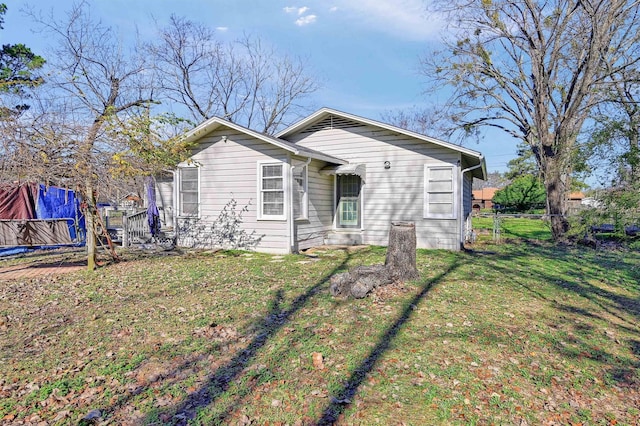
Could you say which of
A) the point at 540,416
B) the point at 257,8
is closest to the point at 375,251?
the point at 540,416

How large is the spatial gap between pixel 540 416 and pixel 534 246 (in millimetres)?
11023

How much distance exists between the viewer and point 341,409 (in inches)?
112

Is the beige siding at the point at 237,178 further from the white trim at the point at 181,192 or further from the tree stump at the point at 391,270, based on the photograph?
the tree stump at the point at 391,270

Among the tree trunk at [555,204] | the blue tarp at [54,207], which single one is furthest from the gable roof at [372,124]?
the blue tarp at [54,207]

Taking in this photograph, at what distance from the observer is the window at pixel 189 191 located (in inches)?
445

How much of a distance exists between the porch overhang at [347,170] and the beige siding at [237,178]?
191cm

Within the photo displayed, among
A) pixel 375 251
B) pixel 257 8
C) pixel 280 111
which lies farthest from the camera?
pixel 280 111

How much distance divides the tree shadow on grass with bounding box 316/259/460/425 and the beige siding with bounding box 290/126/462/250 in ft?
18.7

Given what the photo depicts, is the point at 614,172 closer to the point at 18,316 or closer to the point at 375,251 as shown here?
the point at 375,251

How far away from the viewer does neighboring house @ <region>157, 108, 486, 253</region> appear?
33.6 ft

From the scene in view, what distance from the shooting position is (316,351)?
151 inches

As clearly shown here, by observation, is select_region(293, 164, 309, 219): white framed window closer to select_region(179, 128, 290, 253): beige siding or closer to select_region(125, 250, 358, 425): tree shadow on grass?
select_region(179, 128, 290, 253): beige siding

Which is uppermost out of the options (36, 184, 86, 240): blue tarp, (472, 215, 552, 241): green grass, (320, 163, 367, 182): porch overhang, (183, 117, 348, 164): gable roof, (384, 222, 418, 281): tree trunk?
(183, 117, 348, 164): gable roof

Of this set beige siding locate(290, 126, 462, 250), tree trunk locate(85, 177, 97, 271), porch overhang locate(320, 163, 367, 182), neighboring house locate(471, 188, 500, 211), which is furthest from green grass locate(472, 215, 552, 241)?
neighboring house locate(471, 188, 500, 211)
